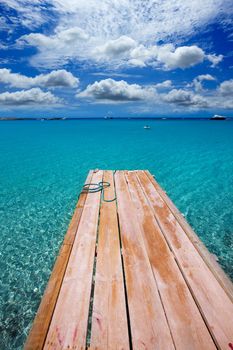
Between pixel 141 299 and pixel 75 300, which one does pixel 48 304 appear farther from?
pixel 141 299

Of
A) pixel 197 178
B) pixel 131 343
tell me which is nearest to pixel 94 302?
pixel 131 343

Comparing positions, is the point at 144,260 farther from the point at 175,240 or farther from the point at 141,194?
the point at 141,194

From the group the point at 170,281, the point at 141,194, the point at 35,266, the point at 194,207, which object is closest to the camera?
the point at 170,281

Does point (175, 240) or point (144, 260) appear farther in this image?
point (175, 240)

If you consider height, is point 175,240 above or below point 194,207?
above

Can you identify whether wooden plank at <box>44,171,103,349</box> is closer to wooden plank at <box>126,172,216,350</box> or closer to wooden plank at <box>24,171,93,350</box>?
wooden plank at <box>24,171,93,350</box>

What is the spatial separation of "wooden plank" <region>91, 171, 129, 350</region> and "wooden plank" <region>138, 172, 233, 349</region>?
97cm

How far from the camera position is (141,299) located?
9.57 feet

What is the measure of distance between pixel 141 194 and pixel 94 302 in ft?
14.2

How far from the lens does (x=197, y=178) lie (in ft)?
47.7

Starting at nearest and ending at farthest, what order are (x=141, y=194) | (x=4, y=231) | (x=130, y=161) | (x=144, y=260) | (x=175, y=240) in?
1. (x=144, y=260)
2. (x=175, y=240)
3. (x=141, y=194)
4. (x=4, y=231)
5. (x=130, y=161)

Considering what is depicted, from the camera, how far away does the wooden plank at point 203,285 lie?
254cm

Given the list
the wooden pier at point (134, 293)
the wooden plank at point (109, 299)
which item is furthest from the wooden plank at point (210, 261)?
the wooden plank at point (109, 299)

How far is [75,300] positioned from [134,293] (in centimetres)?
77
